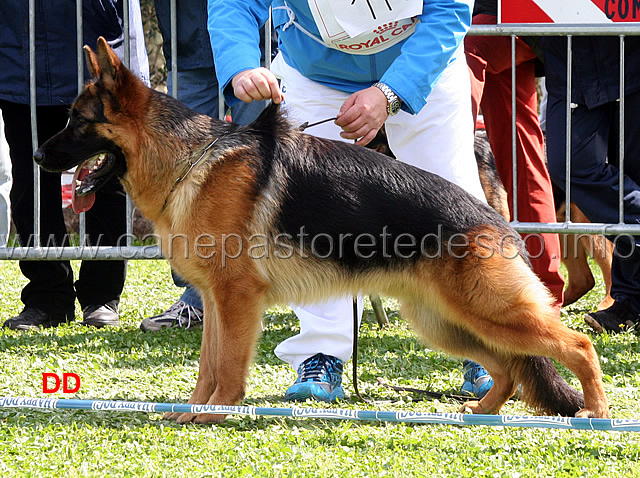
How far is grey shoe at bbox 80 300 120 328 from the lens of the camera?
485cm

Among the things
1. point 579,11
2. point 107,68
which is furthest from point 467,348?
point 579,11

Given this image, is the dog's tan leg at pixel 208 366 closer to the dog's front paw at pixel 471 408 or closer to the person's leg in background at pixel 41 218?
the dog's front paw at pixel 471 408

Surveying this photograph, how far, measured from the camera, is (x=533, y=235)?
5.04m

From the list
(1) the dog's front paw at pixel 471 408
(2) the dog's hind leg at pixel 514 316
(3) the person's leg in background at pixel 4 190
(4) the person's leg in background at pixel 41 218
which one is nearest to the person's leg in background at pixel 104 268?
(4) the person's leg in background at pixel 41 218

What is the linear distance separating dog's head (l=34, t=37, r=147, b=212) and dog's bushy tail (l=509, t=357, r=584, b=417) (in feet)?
5.72

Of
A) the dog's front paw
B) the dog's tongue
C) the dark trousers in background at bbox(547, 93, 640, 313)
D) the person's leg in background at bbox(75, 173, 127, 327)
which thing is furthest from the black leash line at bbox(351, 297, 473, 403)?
the person's leg in background at bbox(75, 173, 127, 327)

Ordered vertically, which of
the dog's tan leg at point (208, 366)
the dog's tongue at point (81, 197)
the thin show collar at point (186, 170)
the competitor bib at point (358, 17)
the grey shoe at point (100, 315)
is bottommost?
the grey shoe at point (100, 315)

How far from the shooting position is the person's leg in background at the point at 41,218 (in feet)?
→ 15.5

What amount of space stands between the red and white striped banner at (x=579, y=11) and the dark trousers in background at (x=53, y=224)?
101 inches

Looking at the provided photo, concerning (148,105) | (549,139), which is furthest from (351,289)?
(549,139)

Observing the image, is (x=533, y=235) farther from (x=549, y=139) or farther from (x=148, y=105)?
(x=148, y=105)

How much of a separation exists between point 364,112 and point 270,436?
1.28 meters

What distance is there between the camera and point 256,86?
2979 millimetres

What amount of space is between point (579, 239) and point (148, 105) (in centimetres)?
354
